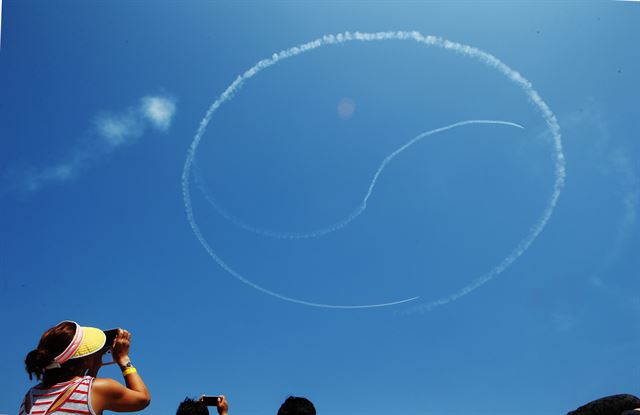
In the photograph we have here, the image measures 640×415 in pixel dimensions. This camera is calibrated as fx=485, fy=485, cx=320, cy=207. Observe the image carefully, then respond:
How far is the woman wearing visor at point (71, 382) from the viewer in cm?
591

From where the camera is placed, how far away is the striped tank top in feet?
19.2

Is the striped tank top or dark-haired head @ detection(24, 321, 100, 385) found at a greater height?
dark-haired head @ detection(24, 321, 100, 385)

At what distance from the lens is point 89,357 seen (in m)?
6.37

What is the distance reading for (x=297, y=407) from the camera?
7.98m

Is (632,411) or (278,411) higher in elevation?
(278,411)

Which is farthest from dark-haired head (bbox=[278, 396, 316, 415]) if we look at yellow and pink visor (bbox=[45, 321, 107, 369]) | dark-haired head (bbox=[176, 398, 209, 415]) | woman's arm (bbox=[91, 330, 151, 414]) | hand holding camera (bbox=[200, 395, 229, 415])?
yellow and pink visor (bbox=[45, 321, 107, 369])

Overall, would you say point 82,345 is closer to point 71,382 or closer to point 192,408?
point 71,382

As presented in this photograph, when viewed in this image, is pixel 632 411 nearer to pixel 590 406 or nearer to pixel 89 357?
pixel 590 406

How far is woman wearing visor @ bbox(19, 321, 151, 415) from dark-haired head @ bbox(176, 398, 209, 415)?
2.73m

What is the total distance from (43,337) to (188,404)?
371 centimetres

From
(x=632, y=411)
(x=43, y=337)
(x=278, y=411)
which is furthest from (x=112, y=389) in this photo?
(x=632, y=411)

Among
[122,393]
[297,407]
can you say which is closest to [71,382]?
[122,393]

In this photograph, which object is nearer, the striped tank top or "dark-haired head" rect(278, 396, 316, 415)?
the striped tank top

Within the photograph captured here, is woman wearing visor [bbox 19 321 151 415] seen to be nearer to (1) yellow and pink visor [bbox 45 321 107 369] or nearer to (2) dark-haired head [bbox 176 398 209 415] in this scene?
(1) yellow and pink visor [bbox 45 321 107 369]
